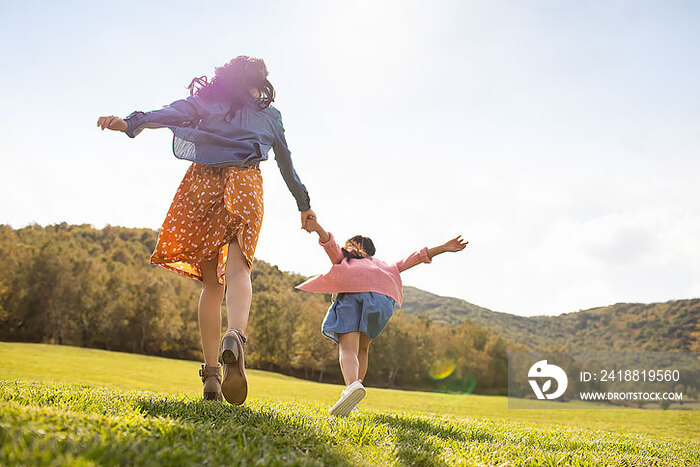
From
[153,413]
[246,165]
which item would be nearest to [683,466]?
[153,413]

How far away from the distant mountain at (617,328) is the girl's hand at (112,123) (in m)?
64.3

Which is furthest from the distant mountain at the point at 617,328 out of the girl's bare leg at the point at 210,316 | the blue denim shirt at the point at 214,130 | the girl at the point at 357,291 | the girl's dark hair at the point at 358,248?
the blue denim shirt at the point at 214,130

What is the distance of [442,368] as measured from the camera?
54.1m

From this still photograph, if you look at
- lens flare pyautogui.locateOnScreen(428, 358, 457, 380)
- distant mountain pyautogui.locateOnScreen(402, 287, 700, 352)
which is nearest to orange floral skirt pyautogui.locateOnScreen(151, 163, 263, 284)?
lens flare pyautogui.locateOnScreen(428, 358, 457, 380)

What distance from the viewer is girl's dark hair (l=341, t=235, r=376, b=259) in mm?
4555

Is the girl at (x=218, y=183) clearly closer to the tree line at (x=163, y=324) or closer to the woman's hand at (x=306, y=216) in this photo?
the woman's hand at (x=306, y=216)

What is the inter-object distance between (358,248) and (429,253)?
0.72 metres

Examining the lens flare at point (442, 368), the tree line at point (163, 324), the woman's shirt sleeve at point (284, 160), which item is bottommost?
the lens flare at point (442, 368)

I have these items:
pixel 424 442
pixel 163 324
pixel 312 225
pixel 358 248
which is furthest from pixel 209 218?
pixel 163 324

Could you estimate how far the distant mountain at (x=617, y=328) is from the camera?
6062cm

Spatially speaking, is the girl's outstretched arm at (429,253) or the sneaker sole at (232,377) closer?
the sneaker sole at (232,377)

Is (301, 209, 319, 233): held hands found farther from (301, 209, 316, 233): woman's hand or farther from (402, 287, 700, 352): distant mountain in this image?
Answer: (402, 287, 700, 352): distant mountain

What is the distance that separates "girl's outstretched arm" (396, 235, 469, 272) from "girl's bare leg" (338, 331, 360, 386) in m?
0.92

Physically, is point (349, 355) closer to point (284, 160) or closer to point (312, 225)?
point (312, 225)
